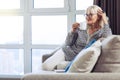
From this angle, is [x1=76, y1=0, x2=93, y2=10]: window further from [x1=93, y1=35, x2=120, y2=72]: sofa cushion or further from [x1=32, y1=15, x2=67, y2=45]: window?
[x1=93, y1=35, x2=120, y2=72]: sofa cushion

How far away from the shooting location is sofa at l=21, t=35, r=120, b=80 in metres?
1.95

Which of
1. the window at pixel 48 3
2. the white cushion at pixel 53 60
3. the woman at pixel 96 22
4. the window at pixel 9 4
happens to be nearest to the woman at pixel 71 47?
the white cushion at pixel 53 60

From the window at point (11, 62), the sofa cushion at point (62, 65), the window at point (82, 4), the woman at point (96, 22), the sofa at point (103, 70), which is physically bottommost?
the window at point (11, 62)

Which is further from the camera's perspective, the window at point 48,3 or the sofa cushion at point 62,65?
the window at point 48,3

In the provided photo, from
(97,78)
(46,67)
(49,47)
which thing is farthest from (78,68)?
(49,47)

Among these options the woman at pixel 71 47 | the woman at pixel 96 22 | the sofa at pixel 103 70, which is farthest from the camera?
the woman at pixel 71 47

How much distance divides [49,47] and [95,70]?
222cm

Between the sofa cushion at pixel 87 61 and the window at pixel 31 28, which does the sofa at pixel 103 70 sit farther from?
the window at pixel 31 28

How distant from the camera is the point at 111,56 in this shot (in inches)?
83.7

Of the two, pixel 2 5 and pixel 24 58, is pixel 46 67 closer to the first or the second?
pixel 24 58

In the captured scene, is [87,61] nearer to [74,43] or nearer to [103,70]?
[103,70]

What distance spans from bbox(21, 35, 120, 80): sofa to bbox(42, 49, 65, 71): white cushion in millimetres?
1068

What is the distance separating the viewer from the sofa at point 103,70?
195 cm

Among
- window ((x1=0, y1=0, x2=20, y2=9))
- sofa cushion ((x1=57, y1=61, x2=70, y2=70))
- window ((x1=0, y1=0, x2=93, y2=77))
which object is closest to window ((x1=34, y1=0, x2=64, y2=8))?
window ((x1=0, y1=0, x2=93, y2=77))
